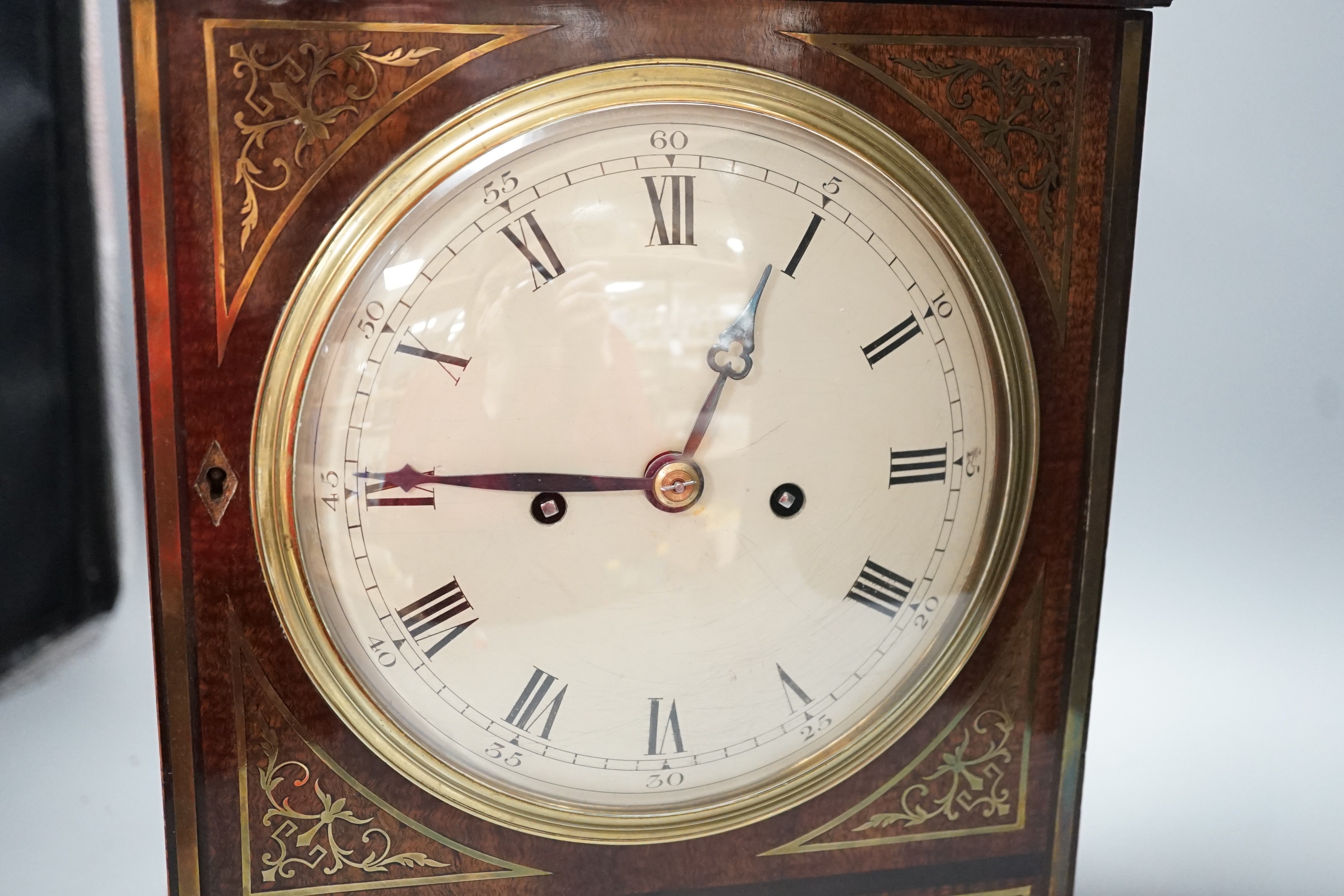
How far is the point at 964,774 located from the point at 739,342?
1.56 feet

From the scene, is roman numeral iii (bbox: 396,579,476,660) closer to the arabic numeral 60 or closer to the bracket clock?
the bracket clock

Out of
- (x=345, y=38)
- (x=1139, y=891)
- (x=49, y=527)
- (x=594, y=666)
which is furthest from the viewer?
(x=49, y=527)

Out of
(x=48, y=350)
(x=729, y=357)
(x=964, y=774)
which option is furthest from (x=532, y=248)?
(x=48, y=350)

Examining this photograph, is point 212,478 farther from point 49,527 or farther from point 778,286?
point 49,527

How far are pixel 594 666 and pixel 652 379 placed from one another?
9.9 inches

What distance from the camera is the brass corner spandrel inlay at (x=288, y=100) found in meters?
0.94

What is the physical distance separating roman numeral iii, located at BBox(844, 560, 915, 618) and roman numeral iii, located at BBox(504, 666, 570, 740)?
0.27m

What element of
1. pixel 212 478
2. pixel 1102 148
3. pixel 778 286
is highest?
pixel 1102 148

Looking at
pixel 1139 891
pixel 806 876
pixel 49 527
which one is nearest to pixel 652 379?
pixel 806 876

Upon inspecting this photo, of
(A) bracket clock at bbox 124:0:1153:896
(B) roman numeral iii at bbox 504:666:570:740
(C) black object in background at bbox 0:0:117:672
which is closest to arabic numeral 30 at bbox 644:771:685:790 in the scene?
(A) bracket clock at bbox 124:0:1153:896

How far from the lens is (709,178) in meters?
1.01

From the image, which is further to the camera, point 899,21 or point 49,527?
point 49,527

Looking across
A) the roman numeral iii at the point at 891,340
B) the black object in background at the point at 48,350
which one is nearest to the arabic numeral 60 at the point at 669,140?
the roman numeral iii at the point at 891,340

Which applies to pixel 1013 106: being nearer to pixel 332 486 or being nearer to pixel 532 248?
pixel 532 248
